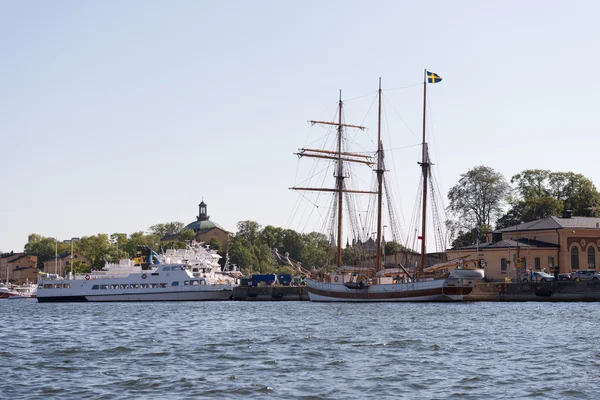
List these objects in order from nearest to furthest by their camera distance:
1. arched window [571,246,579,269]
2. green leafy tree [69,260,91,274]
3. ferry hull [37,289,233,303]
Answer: arched window [571,246,579,269] → ferry hull [37,289,233,303] → green leafy tree [69,260,91,274]

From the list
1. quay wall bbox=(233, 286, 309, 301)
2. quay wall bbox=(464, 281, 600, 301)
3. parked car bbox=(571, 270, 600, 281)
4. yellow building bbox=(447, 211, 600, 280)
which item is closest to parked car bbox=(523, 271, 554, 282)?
parked car bbox=(571, 270, 600, 281)

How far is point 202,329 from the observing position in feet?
168

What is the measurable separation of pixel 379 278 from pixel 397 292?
18.6 feet

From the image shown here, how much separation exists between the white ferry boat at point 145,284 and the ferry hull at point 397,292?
18.5 m

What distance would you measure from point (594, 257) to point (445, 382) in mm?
86136

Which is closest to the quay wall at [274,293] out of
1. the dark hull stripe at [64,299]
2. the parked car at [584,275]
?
the dark hull stripe at [64,299]

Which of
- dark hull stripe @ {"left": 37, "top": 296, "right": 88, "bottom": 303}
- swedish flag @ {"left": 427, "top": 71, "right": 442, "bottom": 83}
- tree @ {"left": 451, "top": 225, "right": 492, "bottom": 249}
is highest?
swedish flag @ {"left": 427, "top": 71, "right": 442, "bottom": 83}

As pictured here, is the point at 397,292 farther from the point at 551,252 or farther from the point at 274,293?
the point at 551,252

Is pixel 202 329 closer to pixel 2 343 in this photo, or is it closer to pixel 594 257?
pixel 2 343

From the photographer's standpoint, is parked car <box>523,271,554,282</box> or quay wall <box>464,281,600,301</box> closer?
quay wall <box>464,281,600,301</box>

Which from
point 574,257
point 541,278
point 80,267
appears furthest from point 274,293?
point 80,267

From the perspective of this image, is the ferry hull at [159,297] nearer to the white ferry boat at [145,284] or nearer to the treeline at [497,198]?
the white ferry boat at [145,284]

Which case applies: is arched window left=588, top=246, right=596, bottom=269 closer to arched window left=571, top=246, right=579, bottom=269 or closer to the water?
arched window left=571, top=246, right=579, bottom=269

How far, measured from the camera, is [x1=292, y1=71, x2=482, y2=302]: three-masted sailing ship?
274 ft
